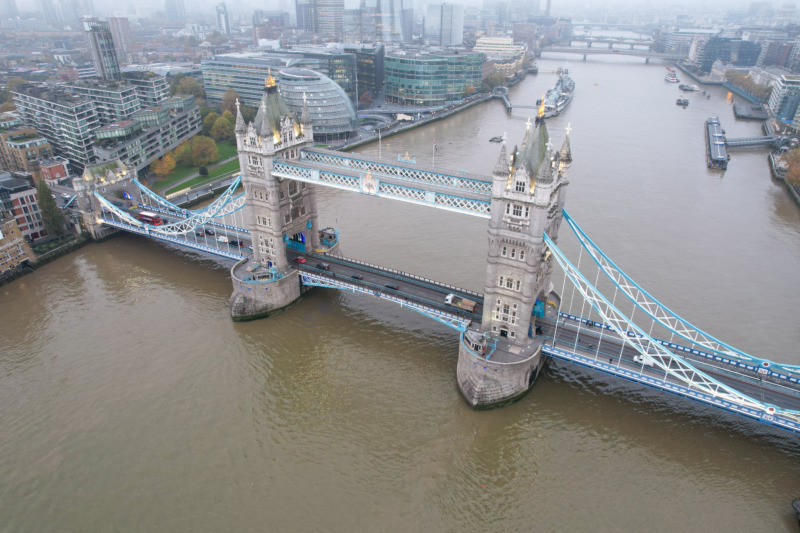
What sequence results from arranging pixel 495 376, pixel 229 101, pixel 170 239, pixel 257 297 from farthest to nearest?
pixel 229 101 < pixel 170 239 < pixel 257 297 < pixel 495 376

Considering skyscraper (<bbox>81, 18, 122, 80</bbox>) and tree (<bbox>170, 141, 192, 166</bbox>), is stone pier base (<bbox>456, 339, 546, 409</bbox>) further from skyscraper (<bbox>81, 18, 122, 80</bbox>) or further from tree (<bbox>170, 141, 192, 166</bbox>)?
skyscraper (<bbox>81, 18, 122, 80</bbox>)

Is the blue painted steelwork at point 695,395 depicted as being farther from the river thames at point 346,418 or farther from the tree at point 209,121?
the tree at point 209,121

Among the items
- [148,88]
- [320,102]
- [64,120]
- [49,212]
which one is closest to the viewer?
[49,212]

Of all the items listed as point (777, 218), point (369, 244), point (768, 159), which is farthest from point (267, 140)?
point (768, 159)

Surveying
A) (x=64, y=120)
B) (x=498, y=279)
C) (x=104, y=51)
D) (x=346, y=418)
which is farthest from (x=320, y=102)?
(x=346, y=418)

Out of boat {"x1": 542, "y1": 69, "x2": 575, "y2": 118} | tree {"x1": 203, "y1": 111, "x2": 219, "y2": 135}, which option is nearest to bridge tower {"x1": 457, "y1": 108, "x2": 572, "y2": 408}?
tree {"x1": 203, "y1": 111, "x2": 219, "y2": 135}

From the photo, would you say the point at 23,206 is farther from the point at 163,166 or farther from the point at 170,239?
the point at 163,166

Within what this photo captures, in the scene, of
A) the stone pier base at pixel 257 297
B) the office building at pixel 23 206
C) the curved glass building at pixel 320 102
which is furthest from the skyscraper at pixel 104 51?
the stone pier base at pixel 257 297
